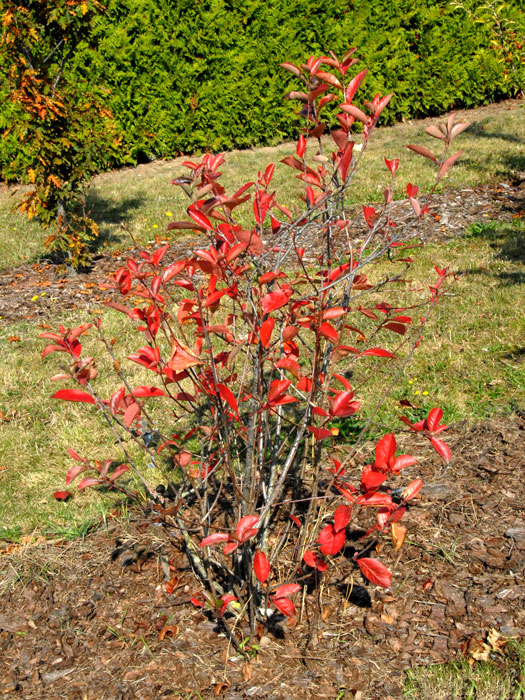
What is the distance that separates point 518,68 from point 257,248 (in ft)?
34.1

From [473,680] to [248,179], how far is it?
25.5 feet

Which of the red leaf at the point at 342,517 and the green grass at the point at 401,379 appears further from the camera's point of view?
the green grass at the point at 401,379

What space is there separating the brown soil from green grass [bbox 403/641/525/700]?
14.0 ft

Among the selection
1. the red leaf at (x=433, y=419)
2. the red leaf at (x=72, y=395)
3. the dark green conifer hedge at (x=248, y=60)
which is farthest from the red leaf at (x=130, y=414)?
the dark green conifer hedge at (x=248, y=60)

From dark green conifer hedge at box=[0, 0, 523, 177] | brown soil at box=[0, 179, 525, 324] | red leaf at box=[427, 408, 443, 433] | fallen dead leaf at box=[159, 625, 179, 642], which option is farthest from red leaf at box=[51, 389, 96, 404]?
dark green conifer hedge at box=[0, 0, 523, 177]

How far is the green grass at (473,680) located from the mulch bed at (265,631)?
4 cm

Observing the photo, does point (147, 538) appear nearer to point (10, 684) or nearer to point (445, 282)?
point (10, 684)

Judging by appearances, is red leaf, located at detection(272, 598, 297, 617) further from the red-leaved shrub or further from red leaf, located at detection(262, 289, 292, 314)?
red leaf, located at detection(262, 289, 292, 314)

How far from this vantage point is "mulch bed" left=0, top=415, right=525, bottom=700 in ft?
6.81

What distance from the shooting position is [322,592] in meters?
2.37

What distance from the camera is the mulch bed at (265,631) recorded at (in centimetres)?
208

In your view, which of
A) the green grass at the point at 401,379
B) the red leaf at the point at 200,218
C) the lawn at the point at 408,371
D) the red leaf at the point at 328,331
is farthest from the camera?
the green grass at the point at 401,379

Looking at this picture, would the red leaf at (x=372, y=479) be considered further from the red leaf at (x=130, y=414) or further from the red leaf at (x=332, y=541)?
the red leaf at (x=130, y=414)

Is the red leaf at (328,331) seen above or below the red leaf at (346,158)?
below
